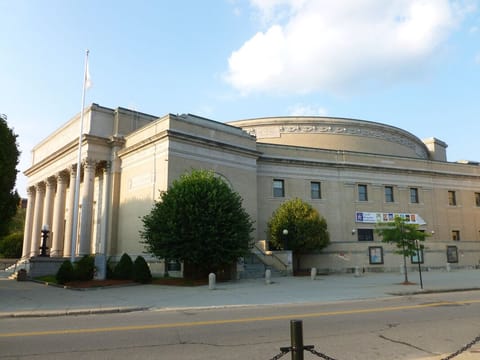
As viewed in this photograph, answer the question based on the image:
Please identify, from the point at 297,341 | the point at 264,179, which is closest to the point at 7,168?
the point at 297,341

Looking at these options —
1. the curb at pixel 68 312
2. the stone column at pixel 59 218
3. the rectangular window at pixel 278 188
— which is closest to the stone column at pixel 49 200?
the stone column at pixel 59 218

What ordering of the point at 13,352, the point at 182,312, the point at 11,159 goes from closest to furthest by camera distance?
the point at 13,352 < the point at 182,312 < the point at 11,159

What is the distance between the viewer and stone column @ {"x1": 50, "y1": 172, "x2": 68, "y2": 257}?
4000 cm

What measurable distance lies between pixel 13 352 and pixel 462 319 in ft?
35.3

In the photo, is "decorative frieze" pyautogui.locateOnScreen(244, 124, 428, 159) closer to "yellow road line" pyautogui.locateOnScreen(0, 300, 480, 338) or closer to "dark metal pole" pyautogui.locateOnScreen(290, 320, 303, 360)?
"yellow road line" pyautogui.locateOnScreen(0, 300, 480, 338)

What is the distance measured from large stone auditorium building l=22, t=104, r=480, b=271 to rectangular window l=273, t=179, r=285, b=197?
96 mm

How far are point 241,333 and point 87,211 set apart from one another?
2812cm

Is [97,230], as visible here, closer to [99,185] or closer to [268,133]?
[99,185]

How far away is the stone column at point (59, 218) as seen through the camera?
131 ft

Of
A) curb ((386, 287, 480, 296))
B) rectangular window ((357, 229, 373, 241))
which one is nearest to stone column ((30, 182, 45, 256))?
rectangular window ((357, 229, 373, 241))

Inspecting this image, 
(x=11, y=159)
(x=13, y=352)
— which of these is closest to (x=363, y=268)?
(x=11, y=159)

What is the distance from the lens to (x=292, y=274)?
32.4 meters

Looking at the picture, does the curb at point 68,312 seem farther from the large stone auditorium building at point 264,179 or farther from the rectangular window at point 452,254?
the rectangular window at point 452,254

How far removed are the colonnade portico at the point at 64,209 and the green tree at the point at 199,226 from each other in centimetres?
976
